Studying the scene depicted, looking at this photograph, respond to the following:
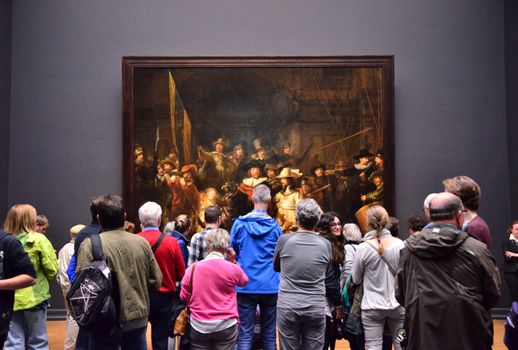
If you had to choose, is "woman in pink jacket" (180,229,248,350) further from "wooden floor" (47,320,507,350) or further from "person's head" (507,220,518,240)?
"person's head" (507,220,518,240)

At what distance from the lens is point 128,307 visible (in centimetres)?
537

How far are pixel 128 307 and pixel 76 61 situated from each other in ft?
30.1

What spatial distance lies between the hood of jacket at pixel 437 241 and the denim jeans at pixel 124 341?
7.99 ft

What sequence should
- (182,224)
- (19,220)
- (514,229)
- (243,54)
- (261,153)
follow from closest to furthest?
(19,220) → (182,224) → (514,229) → (261,153) → (243,54)

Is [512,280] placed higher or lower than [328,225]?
lower

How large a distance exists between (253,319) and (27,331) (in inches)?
104

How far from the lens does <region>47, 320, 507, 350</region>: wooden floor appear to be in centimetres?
1013

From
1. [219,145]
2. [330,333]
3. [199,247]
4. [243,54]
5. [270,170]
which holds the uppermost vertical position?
[243,54]

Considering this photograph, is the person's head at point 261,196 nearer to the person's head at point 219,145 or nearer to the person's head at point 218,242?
the person's head at point 218,242

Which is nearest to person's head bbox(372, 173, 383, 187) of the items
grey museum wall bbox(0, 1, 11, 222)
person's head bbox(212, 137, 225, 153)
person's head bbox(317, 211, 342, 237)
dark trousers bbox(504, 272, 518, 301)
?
dark trousers bbox(504, 272, 518, 301)

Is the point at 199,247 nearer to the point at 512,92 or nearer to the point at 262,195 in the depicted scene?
the point at 262,195

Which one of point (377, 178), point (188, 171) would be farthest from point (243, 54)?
point (377, 178)

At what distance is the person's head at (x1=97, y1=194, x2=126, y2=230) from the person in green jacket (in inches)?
69.2

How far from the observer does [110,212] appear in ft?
18.1
